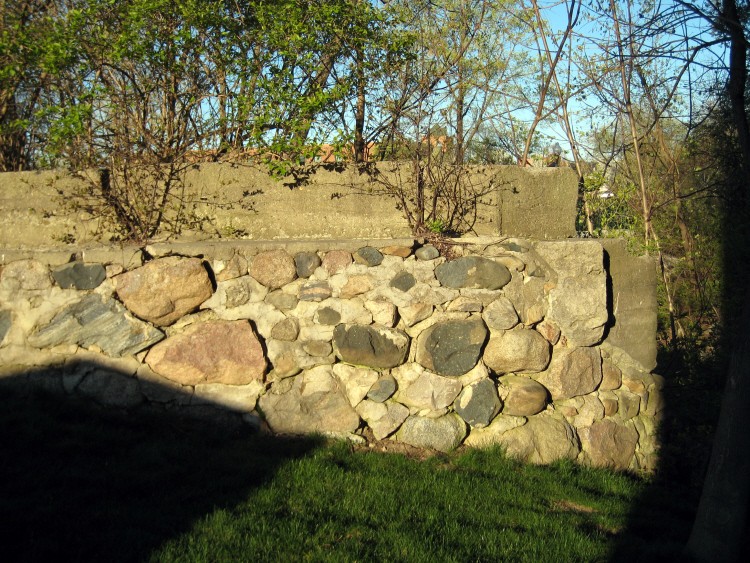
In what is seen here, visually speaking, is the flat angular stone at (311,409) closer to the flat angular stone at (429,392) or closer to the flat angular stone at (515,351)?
the flat angular stone at (429,392)

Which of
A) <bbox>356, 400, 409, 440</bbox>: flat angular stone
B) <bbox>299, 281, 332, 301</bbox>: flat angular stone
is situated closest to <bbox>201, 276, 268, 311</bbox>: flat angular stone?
<bbox>299, 281, 332, 301</bbox>: flat angular stone

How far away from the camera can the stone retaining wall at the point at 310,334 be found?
4.42 meters

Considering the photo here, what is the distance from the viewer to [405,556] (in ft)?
9.89

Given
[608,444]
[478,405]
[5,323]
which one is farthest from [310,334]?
[608,444]

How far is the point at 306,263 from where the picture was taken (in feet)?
14.7

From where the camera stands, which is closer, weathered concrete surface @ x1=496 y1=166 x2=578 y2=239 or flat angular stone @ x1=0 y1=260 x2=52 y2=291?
flat angular stone @ x1=0 y1=260 x2=52 y2=291

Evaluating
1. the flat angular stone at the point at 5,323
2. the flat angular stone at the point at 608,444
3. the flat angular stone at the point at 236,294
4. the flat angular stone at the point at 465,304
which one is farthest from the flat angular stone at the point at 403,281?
the flat angular stone at the point at 5,323

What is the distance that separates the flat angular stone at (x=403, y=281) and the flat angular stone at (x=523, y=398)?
86cm

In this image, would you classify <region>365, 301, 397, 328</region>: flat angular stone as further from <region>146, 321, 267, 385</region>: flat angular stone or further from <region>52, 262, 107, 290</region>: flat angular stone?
<region>52, 262, 107, 290</region>: flat angular stone

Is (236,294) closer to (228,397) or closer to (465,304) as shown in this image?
(228,397)

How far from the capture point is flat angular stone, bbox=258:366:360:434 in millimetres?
4422

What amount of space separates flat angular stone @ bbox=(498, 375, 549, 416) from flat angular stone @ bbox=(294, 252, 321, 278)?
1408mm

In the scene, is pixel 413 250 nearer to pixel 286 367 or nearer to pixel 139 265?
pixel 286 367

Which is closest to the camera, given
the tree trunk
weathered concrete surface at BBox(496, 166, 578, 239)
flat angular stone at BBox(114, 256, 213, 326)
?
the tree trunk
